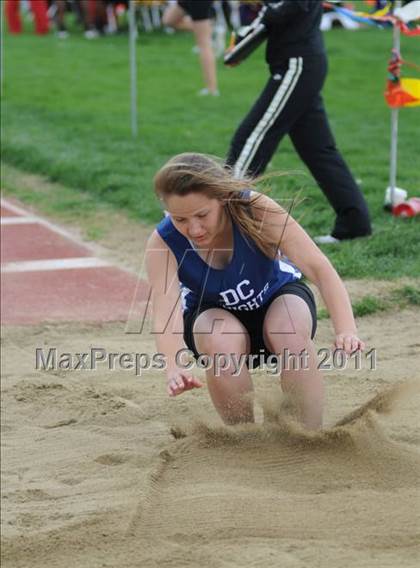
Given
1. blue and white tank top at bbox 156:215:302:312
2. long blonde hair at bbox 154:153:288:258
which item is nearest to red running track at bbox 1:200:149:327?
blue and white tank top at bbox 156:215:302:312

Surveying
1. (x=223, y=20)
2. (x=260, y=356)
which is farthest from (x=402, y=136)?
(x=223, y=20)

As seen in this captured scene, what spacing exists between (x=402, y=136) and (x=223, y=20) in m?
10.1

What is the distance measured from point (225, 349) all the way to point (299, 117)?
329 centimetres

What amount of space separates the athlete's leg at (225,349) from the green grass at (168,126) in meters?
1.26

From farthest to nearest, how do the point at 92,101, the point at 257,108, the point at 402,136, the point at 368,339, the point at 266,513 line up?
the point at 92,101
the point at 402,136
the point at 257,108
the point at 368,339
the point at 266,513

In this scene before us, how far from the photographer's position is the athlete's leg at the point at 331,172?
6.92 metres

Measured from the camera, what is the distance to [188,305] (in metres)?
4.16

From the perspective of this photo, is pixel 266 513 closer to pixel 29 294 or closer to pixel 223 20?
pixel 29 294

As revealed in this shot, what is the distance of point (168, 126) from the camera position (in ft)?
37.0

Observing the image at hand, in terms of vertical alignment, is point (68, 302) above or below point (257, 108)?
below

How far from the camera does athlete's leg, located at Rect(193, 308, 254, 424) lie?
3.95 metres

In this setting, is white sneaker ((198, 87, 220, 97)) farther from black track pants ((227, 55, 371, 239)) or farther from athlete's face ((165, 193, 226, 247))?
athlete's face ((165, 193, 226, 247))

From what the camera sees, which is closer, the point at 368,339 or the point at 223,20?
the point at 368,339

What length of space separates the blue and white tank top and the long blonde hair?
5cm
